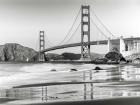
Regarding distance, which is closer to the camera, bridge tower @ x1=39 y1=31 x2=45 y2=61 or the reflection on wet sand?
the reflection on wet sand

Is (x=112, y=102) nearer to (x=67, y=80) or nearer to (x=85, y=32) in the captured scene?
(x=67, y=80)

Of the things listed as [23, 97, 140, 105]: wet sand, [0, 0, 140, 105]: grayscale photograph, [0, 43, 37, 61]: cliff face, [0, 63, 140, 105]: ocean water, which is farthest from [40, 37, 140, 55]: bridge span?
[23, 97, 140, 105]: wet sand

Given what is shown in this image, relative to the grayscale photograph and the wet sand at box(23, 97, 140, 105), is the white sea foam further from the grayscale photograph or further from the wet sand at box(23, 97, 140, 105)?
the wet sand at box(23, 97, 140, 105)

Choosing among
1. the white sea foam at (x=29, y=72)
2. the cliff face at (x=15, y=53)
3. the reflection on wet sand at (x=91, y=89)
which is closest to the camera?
the reflection on wet sand at (x=91, y=89)

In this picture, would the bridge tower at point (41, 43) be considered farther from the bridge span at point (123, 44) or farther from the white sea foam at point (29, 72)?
the bridge span at point (123, 44)

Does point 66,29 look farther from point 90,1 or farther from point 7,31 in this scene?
point 7,31

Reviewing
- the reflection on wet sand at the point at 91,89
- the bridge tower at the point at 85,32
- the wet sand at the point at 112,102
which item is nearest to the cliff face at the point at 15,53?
the reflection on wet sand at the point at 91,89
